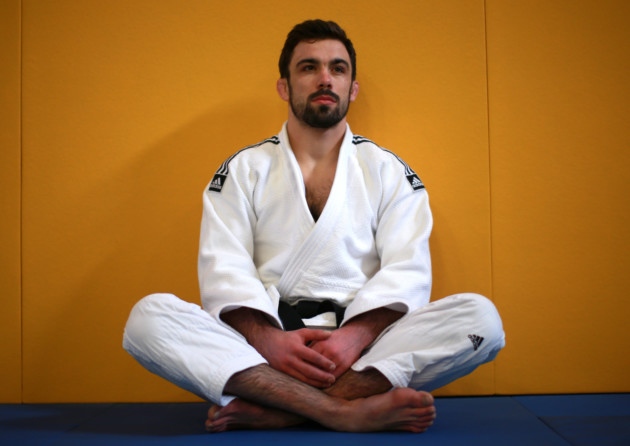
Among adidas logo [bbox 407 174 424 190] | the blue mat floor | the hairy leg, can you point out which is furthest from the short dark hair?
the blue mat floor

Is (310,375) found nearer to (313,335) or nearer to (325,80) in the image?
(313,335)

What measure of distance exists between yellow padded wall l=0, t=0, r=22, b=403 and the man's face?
140cm

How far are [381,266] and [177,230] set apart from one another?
107cm

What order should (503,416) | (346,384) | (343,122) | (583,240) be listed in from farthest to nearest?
1. (583,240)
2. (343,122)
3. (503,416)
4. (346,384)

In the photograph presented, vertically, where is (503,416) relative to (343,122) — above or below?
below

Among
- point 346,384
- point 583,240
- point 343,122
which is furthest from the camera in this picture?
point 583,240

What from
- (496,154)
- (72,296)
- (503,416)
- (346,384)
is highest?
(496,154)

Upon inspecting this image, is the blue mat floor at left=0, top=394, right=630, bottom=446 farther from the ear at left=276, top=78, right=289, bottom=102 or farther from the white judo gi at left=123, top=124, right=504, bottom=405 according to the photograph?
the ear at left=276, top=78, right=289, bottom=102

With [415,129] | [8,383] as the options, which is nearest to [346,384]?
[415,129]

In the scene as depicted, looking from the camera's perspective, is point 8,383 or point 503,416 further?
point 8,383

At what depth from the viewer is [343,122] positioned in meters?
2.87

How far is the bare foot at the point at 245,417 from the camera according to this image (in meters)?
2.17

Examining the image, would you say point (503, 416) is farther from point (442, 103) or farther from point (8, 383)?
point (8, 383)

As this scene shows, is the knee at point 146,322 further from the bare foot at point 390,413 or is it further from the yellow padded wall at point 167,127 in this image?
the yellow padded wall at point 167,127
